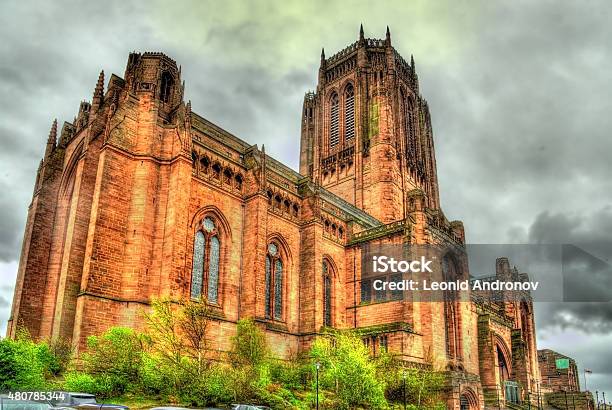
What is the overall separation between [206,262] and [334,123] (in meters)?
39.5

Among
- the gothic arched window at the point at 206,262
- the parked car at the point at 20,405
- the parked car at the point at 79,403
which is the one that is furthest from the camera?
the gothic arched window at the point at 206,262

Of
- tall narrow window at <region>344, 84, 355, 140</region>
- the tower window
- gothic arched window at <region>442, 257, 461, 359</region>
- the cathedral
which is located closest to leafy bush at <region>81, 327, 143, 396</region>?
the cathedral

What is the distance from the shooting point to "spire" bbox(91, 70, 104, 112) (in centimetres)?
3169

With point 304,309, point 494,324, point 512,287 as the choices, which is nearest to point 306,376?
point 304,309

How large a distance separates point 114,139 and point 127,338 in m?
11.7

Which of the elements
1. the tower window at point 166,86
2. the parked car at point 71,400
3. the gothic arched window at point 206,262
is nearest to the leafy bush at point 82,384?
the parked car at point 71,400

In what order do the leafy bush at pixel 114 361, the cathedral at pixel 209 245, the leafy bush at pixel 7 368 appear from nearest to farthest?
1. the leafy bush at pixel 7 368
2. the leafy bush at pixel 114 361
3. the cathedral at pixel 209 245

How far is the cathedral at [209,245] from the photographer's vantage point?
1073 inches

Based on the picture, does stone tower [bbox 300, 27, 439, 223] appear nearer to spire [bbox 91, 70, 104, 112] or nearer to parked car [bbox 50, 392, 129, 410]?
spire [bbox 91, 70, 104, 112]

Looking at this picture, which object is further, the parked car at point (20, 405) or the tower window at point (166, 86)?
the tower window at point (166, 86)

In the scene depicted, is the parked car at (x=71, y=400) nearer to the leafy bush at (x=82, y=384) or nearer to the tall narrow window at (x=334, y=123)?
the leafy bush at (x=82, y=384)

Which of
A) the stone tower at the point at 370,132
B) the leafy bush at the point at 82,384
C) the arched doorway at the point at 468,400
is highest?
the stone tower at the point at 370,132

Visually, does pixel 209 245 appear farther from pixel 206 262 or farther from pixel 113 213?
pixel 113 213

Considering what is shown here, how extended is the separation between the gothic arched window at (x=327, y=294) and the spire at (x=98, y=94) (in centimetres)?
1999
